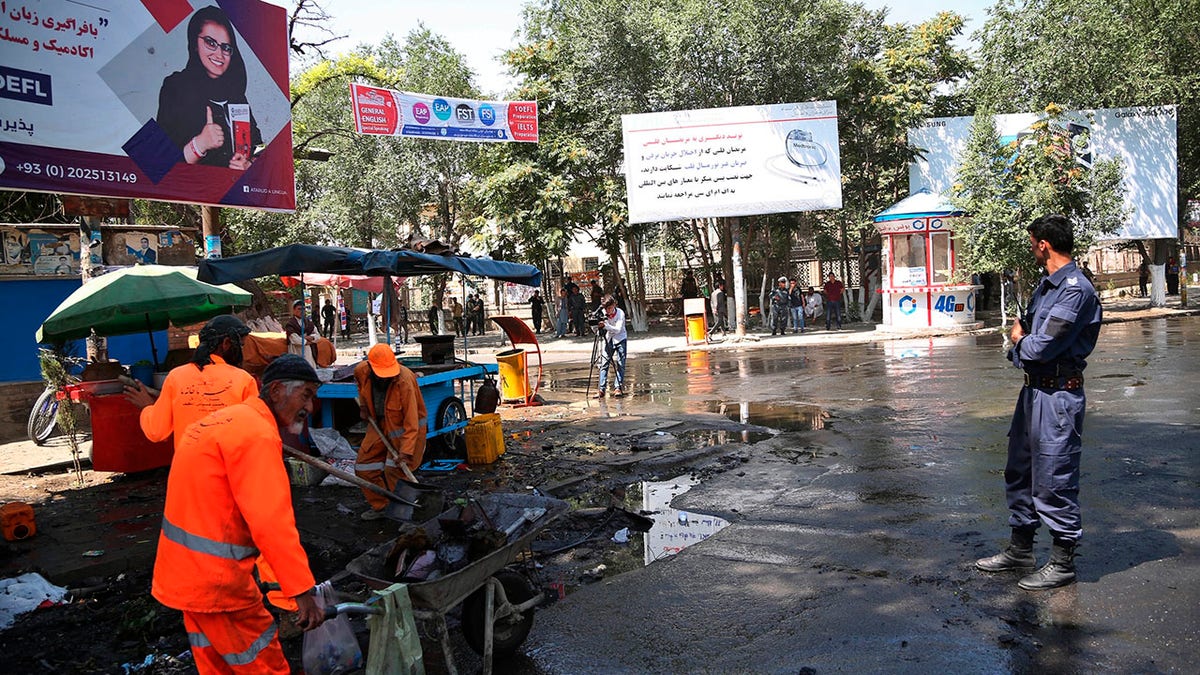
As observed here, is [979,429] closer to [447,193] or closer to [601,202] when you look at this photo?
[601,202]

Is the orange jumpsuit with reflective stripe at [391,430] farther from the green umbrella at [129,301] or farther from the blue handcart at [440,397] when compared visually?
the green umbrella at [129,301]

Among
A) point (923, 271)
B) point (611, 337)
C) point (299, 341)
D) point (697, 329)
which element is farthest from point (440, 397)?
point (923, 271)

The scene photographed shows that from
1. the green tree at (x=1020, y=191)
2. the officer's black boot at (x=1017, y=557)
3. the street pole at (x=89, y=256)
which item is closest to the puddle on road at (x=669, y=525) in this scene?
the officer's black boot at (x=1017, y=557)

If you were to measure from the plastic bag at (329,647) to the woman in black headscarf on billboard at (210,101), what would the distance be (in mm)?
10245

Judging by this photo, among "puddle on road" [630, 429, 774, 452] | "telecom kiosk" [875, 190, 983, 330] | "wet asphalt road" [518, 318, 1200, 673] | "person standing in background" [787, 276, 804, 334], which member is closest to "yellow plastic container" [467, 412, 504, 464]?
"puddle on road" [630, 429, 774, 452]

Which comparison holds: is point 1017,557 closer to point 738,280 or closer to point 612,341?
point 612,341

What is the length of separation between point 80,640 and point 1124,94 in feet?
99.5

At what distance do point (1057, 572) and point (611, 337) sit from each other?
9448 millimetres

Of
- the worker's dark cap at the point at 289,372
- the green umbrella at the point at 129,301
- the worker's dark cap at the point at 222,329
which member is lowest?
the worker's dark cap at the point at 289,372

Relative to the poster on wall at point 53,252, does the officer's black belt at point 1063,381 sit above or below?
below

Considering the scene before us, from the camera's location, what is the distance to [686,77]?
24453 millimetres

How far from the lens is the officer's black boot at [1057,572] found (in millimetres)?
4648

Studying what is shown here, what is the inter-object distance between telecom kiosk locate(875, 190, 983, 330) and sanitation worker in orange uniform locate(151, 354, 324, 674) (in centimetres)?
2329

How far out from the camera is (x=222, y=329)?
4320 mm
